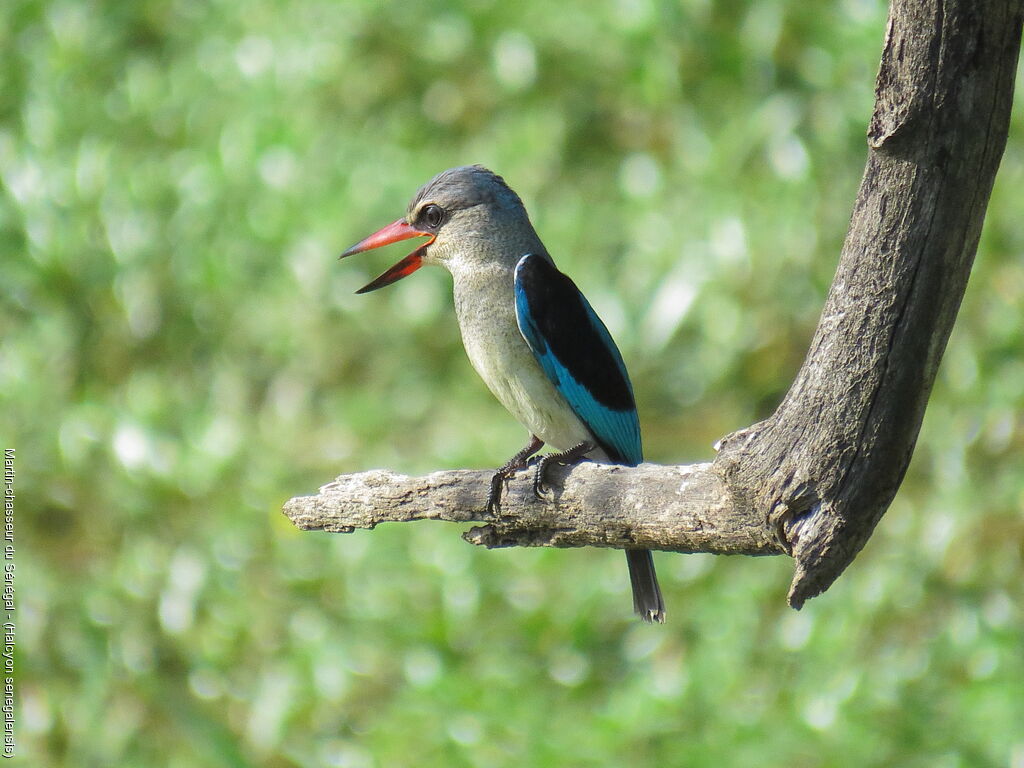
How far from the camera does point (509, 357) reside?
8.82 feet

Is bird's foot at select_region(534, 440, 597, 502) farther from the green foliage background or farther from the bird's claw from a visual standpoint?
the green foliage background

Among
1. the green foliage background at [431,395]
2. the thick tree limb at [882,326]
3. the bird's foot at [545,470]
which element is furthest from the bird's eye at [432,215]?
the green foliage background at [431,395]

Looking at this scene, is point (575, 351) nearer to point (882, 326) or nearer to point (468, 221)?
point (468, 221)

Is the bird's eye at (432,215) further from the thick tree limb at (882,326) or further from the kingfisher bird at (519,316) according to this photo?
the thick tree limb at (882,326)

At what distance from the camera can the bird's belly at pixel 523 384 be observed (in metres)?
2.69

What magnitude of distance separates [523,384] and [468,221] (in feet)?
1.30

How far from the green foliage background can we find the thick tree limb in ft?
7.88

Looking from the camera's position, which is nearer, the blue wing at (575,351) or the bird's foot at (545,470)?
the bird's foot at (545,470)

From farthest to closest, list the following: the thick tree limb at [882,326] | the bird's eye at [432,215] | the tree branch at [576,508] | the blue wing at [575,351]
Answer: the bird's eye at [432,215]
the blue wing at [575,351]
the tree branch at [576,508]
the thick tree limb at [882,326]

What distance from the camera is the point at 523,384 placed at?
2713 mm

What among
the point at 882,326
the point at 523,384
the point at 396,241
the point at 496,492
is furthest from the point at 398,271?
the point at 882,326

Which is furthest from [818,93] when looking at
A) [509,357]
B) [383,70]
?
[509,357]

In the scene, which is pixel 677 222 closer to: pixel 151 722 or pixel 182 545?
pixel 182 545

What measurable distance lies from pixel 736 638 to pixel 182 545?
93.4 inches
